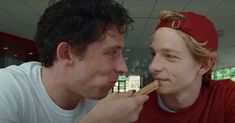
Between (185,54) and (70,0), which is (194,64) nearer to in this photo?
(185,54)

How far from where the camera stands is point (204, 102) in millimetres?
954

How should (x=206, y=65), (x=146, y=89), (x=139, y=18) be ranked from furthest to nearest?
1. (x=139, y=18)
2. (x=206, y=65)
3. (x=146, y=89)

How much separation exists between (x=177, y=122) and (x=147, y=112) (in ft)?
0.33

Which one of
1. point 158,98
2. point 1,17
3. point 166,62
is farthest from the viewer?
point 1,17

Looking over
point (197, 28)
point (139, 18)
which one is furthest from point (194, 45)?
point (139, 18)

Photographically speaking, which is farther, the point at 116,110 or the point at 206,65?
the point at 206,65

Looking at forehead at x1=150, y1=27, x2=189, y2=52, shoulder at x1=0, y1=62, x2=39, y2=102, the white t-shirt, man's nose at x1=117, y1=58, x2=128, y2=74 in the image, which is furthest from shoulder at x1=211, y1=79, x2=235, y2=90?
shoulder at x1=0, y1=62, x2=39, y2=102

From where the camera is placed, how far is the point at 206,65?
0.95 metres

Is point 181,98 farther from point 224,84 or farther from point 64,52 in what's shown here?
point 64,52

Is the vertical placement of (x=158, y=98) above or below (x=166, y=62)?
below

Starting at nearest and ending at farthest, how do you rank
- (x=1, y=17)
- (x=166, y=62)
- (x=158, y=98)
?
(x=166, y=62)
(x=158, y=98)
(x=1, y=17)

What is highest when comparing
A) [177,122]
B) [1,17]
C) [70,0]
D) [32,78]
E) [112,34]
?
[1,17]

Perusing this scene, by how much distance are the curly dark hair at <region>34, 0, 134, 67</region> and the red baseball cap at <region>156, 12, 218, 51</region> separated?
0.16 m

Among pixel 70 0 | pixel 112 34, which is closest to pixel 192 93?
pixel 112 34
